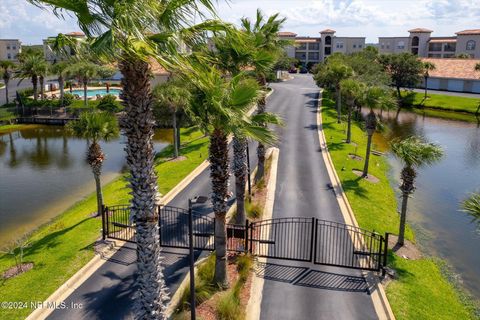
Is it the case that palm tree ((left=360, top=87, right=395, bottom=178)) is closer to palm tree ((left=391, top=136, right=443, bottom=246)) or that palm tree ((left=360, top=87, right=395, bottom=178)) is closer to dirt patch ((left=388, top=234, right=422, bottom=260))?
palm tree ((left=391, top=136, right=443, bottom=246))

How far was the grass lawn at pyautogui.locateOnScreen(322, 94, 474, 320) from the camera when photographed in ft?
51.6

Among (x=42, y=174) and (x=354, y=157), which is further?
(x=354, y=157)

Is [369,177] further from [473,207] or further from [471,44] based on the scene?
[471,44]

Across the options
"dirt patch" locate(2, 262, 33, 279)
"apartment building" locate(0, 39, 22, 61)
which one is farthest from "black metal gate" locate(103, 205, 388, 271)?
"apartment building" locate(0, 39, 22, 61)

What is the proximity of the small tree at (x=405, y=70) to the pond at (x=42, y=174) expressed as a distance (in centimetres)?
4309

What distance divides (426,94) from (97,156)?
66.9 m

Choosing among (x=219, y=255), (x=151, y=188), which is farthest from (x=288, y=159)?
(x=151, y=188)

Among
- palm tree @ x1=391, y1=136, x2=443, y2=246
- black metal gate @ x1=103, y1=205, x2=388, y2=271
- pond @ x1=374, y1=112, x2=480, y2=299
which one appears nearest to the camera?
black metal gate @ x1=103, y1=205, x2=388, y2=271

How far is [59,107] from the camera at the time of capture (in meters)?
60.1

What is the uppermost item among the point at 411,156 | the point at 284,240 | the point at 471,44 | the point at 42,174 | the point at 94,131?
the point at 471,44

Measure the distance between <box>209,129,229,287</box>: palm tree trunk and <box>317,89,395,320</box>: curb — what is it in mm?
5694

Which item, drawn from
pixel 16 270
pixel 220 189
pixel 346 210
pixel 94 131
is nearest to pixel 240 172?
pixel 220 189

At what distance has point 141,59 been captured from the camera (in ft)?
26.2

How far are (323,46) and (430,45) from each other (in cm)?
3068
